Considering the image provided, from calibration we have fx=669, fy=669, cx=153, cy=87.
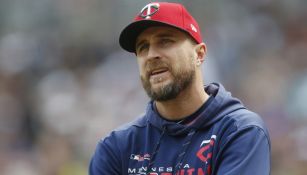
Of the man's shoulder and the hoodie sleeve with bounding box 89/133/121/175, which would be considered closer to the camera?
the man's shoulder

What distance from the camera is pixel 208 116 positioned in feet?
9.71

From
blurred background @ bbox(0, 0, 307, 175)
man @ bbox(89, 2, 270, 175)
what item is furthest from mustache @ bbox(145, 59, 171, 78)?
blurred background @ bbox(0, 0, 307, 175)

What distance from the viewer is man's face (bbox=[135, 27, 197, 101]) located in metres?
2.97

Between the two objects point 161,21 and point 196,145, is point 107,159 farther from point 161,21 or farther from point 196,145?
point 161,21

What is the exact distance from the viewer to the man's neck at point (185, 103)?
3.05 m

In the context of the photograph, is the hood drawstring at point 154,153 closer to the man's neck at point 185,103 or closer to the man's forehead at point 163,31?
the man's neck at point 185,103

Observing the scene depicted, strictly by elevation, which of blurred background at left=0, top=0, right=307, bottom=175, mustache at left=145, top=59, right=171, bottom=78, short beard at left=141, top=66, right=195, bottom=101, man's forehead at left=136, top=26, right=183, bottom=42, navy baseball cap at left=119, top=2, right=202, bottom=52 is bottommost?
blurred background at left=0, top=0, right=307, bottom=175

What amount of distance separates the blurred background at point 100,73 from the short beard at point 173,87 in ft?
9.98

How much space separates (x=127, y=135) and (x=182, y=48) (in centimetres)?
48

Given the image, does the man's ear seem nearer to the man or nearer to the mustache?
the man

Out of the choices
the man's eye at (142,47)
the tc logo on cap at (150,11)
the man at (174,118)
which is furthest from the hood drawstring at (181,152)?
the tc logo on cap at (150,11)

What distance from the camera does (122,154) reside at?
307 centimetres

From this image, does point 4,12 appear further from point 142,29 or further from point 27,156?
point 142,29

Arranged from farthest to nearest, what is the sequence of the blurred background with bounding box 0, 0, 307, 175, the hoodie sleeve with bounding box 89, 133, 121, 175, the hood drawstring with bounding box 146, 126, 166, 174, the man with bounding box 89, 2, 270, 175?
1. the blurred background with bounding box 0, 0, 307, 175
2. the hoodie sleeve with bounding box 89, 133, 121, 175
3. the hood drawstring with bounding box 146, 126, 166, 174
4. the man with bounding box 89, 2, 270, 175
